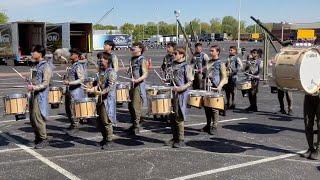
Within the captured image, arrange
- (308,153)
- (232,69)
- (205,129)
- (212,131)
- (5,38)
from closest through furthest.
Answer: (308,153) < (212,131) < (205,129) < (232,69) < (5,38)

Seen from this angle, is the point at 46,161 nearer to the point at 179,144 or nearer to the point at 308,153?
the point at 179,144

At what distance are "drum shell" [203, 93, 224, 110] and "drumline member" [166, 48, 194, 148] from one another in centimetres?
76

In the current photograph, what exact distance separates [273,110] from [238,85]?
130cm

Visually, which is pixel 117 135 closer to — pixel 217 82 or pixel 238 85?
pixel 217 82

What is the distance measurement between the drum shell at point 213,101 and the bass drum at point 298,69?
2126 mm

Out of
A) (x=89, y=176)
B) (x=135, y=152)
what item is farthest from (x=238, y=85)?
(x=89, y=176)

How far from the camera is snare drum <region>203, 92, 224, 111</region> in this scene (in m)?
9.48

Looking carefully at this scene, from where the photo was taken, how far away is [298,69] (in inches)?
280

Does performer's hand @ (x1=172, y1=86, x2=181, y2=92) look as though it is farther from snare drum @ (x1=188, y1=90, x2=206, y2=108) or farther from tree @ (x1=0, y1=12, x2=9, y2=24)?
tree @ (x1=0, y1=12, x2=9, y2=24)

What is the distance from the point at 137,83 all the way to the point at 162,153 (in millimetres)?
1998

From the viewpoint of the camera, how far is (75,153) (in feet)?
28.3

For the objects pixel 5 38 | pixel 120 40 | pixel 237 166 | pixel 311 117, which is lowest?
pixel 237 166

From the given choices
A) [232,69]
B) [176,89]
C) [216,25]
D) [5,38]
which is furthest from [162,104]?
[216,25]

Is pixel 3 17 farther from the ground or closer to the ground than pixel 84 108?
farther from the ground
